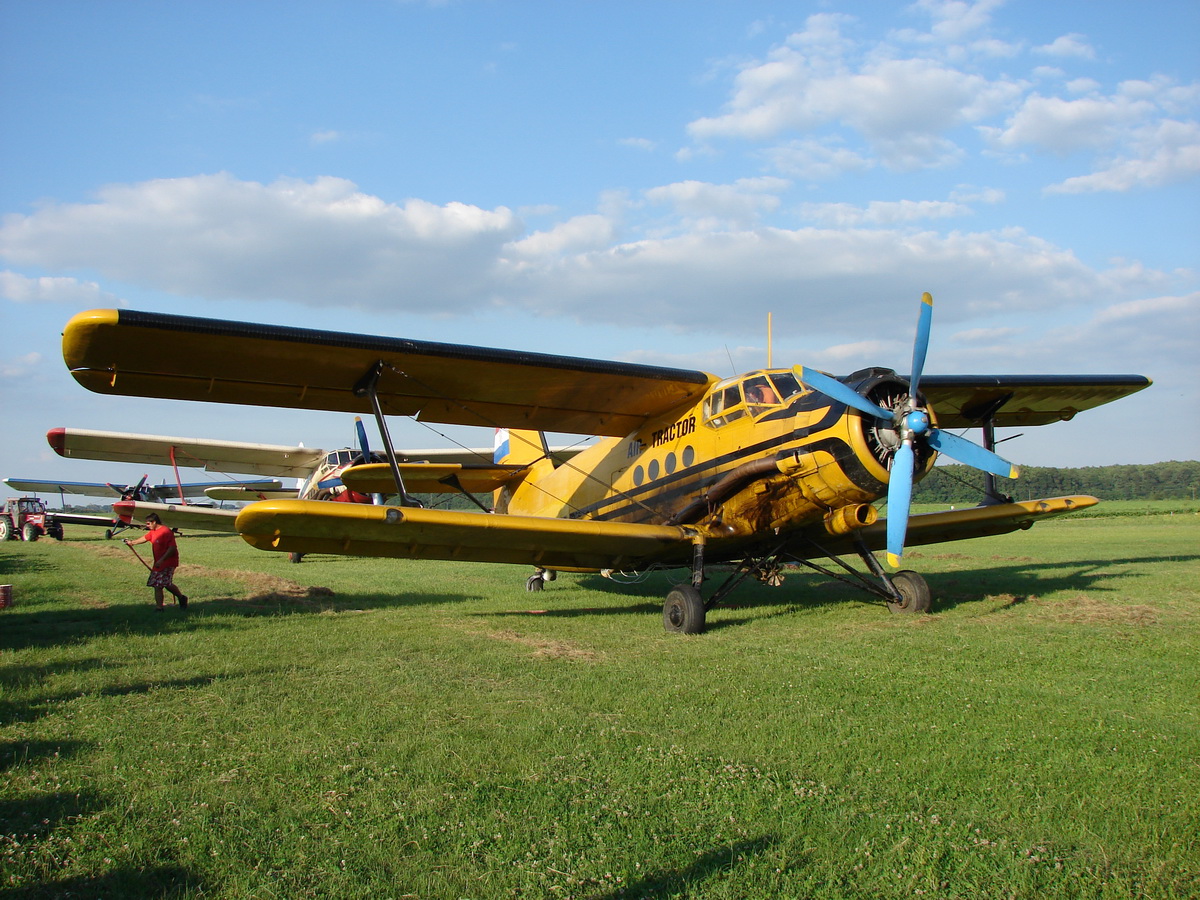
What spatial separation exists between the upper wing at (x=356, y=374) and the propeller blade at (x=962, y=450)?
3.82 metres

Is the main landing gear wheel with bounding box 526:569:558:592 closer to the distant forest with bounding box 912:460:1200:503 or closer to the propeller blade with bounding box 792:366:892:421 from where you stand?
the propeller blade with bounding box 792:366:892:421

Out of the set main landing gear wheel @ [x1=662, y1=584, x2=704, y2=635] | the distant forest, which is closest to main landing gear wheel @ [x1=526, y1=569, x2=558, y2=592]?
main landing gear wheel @ [x1=662, y1=584, x2=704, y2=635]

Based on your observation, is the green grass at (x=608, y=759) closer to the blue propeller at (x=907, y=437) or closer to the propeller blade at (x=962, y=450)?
the blue propeller at (x=907, y=437)

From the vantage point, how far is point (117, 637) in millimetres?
9414

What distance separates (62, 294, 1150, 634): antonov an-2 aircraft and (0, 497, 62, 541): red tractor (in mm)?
33390

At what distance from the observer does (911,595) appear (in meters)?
10.9

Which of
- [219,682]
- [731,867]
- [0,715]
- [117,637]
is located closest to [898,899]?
[731,867]

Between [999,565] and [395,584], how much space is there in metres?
14.3

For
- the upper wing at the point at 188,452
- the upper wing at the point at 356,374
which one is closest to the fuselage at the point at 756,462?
the upper wing at the point at 356,374

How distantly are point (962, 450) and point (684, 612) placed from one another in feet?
13.6

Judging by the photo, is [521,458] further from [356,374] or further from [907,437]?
[907,437]

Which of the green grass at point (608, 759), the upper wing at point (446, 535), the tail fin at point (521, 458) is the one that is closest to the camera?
the green grass at point (608, 759)

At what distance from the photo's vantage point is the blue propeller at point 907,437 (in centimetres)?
890

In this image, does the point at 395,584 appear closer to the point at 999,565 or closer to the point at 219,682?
the point at 219,682
